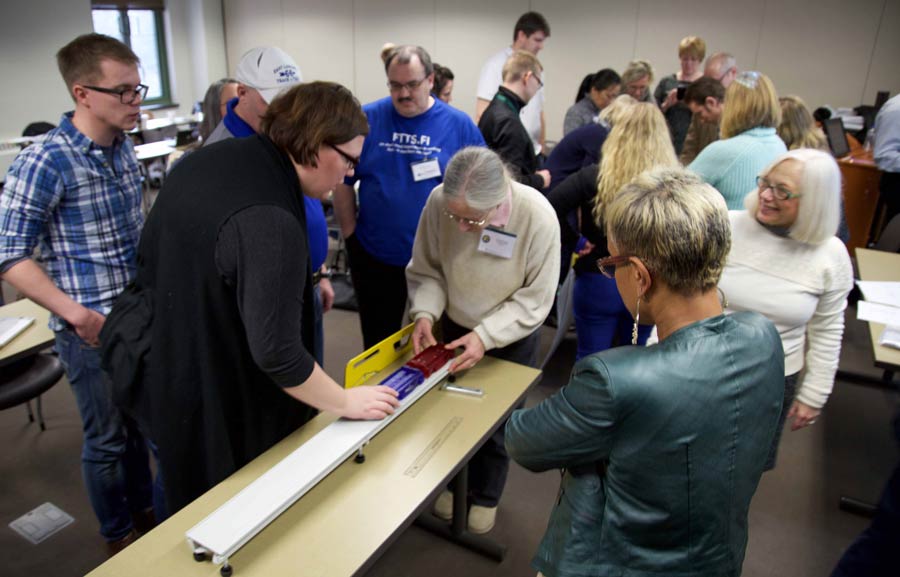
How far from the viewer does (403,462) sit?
149 centimetres

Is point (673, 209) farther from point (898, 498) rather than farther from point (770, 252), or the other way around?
point (770, 252)

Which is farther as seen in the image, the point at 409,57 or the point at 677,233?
the point at 409,57

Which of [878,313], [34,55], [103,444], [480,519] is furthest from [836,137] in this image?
[34,55]

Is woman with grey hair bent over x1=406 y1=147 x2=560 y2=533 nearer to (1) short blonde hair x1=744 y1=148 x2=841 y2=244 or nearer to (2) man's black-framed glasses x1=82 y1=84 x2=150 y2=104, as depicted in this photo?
(1) short blonde hair x1=744 y1=148 x2=841 y2=244

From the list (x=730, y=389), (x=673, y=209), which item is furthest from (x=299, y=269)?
(x=730, y=389)

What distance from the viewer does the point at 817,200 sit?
173 cm

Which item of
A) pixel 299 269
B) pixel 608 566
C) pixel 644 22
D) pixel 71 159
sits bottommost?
pixel 608 566

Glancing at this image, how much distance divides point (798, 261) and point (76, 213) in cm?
212

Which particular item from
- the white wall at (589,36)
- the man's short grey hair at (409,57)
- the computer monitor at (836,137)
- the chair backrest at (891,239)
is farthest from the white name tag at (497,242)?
the white wall at (589,36)

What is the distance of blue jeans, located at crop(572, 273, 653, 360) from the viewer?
2492mm

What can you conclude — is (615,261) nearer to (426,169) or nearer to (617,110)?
(426,169)

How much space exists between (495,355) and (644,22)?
5798 millimetres

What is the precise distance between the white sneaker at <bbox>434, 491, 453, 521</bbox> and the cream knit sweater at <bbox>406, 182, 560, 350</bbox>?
749 millimetres

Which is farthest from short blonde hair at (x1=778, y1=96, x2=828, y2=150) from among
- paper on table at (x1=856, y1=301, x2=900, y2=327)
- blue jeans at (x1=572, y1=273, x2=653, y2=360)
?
blue jeans at (x1=572, y1=273, x2=653, y2=360)
